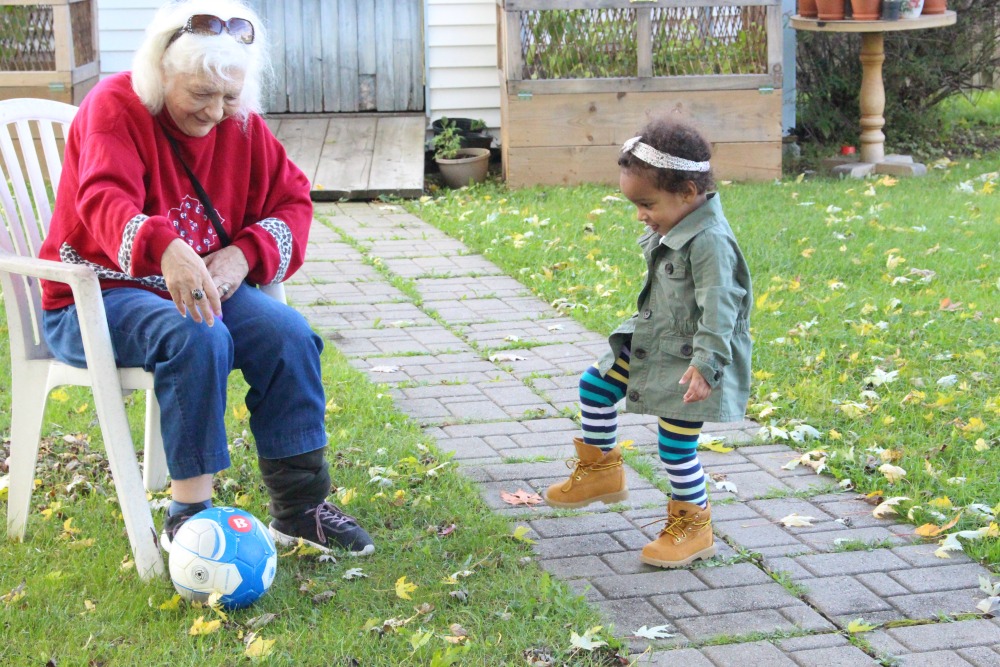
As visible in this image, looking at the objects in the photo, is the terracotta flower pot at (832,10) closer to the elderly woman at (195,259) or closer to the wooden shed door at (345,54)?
the wooden shed door at (345,54)

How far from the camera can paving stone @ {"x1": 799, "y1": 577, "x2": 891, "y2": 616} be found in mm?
3051

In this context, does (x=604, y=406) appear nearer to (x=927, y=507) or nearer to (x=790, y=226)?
(x=927, y=507)

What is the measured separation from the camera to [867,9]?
28.7 ft

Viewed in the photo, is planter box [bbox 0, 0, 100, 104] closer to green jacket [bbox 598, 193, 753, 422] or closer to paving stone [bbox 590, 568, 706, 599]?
green jacket [bbox 598, 193, 753, 422]

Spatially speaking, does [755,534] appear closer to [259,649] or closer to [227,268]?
[259,649]

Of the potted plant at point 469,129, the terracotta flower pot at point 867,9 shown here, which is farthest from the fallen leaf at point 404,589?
the potted plant at point 469,129

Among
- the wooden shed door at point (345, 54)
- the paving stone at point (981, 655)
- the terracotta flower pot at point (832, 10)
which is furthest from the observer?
the wooden shed door at point (345, 54)

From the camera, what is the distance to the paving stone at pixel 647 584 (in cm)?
316

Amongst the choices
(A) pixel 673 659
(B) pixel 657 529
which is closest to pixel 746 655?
(A) pixel 673 659

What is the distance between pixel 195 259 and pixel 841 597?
1.90m

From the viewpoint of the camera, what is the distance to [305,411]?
3.30m

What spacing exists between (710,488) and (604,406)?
61 cm

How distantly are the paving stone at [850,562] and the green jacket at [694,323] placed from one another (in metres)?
0.49

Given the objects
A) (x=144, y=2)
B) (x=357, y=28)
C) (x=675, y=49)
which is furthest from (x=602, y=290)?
(x=144, y=2)
